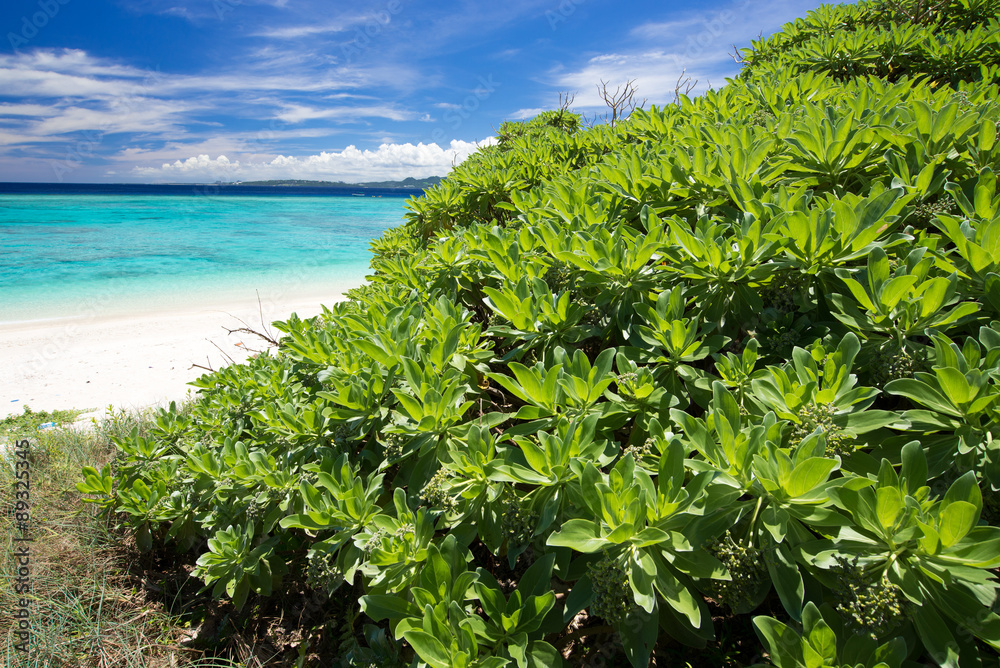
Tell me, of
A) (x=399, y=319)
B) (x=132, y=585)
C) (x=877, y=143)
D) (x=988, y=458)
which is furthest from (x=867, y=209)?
(x=132, y=585)

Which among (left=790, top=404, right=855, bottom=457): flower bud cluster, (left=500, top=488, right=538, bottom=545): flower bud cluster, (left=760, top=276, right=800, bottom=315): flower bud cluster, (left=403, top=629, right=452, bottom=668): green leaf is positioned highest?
(left=760, top=276, right=800, bottom=315): flower bud cluster

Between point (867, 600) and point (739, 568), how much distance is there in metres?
0.28

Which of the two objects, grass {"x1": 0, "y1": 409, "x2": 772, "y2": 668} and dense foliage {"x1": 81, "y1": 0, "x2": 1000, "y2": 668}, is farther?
grass {"x1": 0, "y1": 409, "x2": 772, "y2": 668}

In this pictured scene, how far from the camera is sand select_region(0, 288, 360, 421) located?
24.1ft

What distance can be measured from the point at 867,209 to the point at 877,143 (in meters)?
0.60

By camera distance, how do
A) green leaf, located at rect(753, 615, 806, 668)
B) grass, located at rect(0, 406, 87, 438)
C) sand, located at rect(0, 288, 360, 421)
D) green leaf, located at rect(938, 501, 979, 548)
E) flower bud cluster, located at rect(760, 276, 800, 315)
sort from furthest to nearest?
sand, located at rect(0, 288, 360, 421) → grass, located at rect(0, 406, 87, 438) → flower bud cluster, located at rect(760, 276, 800, 315) → green leaf, located at rect(753, 615, 806, 668) → green leaf, located at rect(938, 501, 979, 548)

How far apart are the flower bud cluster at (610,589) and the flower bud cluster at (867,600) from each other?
511 millimetres

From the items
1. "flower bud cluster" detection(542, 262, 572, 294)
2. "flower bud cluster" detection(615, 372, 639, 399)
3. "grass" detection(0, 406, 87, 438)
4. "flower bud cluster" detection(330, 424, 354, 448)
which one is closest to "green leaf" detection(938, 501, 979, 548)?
"flower bud cluster" detection(615, 372, 639, 399)

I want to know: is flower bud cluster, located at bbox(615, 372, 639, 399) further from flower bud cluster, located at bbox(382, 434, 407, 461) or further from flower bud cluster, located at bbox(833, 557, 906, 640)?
flower bud cluster, located at bbox(382, 434, 407, 461)

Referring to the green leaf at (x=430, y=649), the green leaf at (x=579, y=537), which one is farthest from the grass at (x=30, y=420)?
the green leaf at (x=579, y=537)

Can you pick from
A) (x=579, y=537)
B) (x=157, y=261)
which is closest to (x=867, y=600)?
(x=579, y=537)

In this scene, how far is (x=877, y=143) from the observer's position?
198 centimetres

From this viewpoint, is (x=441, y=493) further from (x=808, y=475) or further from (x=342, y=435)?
(x=808, y=475)

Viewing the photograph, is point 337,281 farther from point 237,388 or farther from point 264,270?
point 237,388
